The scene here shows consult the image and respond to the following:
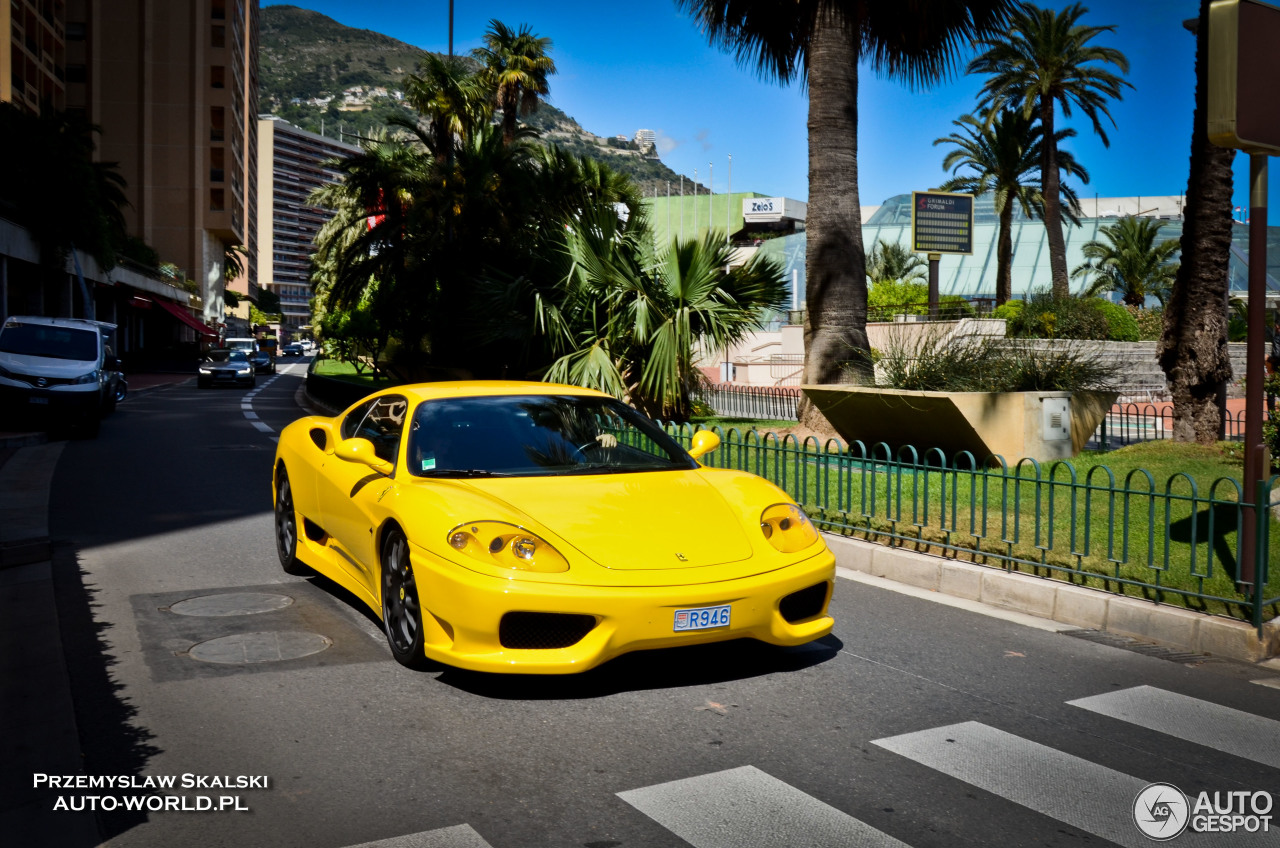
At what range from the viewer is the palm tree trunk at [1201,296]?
476 inches

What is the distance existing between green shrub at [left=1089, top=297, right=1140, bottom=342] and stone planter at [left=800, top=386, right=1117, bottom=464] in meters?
22.3

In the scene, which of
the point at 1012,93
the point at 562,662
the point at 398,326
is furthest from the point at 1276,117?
the point at 1012,93

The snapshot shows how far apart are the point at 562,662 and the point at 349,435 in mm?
3023

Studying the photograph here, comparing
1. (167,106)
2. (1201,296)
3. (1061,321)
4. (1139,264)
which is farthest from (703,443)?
(167,106)

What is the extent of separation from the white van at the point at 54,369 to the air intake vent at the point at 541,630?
54.5 ft

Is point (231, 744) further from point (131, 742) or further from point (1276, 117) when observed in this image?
point (1276, 117)

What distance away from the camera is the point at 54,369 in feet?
63.7

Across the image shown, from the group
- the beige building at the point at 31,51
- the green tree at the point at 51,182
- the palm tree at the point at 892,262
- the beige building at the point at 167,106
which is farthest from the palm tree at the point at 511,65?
the beige building at the point at 167,106

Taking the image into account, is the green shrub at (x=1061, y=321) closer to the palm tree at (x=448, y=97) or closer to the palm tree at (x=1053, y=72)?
the palm tree at (x=1053, y=72)

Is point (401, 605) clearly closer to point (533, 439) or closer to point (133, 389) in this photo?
point (533, 439)

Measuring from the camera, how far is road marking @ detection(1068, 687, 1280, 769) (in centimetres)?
457

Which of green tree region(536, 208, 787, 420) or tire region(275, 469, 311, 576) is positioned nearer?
tire region(275, 469, 311, 576)

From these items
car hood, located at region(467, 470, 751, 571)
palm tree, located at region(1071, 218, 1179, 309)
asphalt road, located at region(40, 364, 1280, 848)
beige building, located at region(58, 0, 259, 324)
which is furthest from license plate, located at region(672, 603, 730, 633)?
beige building, located at region(58, 0, 259, 324)

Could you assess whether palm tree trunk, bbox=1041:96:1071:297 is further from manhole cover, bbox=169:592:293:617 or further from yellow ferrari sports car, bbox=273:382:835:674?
manhole cover, bbox=169:592:293:617
